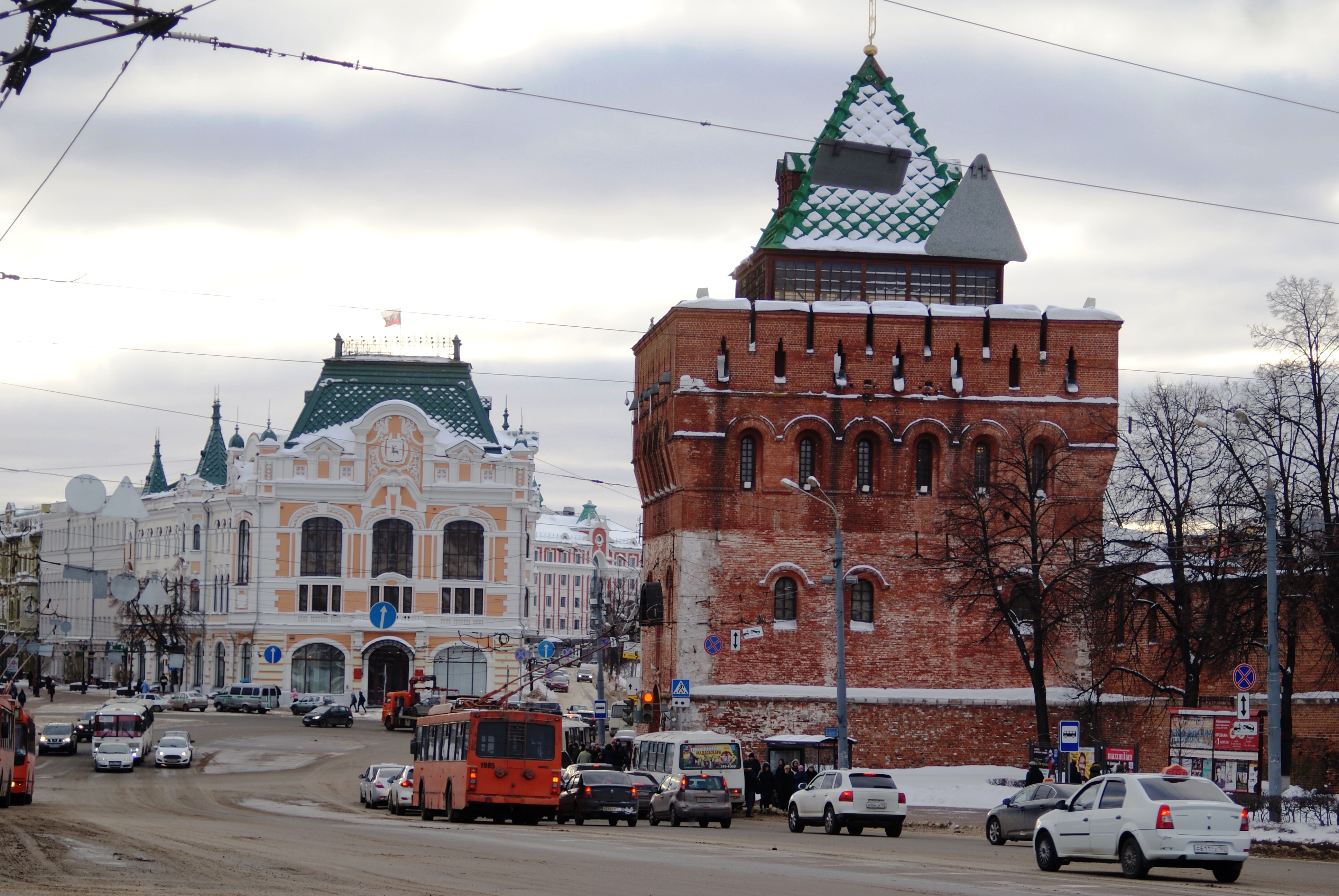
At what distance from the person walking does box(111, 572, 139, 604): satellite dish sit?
56.1 ft

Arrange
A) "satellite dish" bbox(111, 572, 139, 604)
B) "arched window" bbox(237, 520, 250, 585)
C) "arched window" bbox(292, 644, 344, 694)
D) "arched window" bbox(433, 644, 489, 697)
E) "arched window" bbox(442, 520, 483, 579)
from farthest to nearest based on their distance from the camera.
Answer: "arched window" bbox(442, 520, 483, 579), "arched window" bbox(237, 520, 250, 585), "arched window" bbox(433, 644, 489, 697), "arched window" bbox(292, 644, 344, 694), "satellite dish" bbox(111, 572, 139, 604)

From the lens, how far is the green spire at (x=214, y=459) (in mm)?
105000

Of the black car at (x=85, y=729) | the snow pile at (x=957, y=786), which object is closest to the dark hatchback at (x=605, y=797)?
the snow pile at (x=957, y=786)

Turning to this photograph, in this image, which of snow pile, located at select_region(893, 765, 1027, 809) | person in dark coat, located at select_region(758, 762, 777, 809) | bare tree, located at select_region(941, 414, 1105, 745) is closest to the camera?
person in dark coat, located at select_region(758, 762, 777, 809)

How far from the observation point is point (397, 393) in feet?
299

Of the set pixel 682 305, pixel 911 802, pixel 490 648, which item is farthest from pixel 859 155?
pixel 490 648

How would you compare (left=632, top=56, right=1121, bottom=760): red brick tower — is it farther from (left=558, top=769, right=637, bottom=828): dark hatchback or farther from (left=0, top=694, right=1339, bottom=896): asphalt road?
(left=558, top=769, right=637, bottom=828): dark hatchback

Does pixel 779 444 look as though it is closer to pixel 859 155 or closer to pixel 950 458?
pixel 950 458

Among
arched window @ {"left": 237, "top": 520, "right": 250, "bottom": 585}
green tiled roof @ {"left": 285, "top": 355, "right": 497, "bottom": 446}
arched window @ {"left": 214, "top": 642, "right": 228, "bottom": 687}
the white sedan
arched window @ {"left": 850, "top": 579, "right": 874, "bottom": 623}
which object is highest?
green tiled roof @ {"left": 285, "top": 355, "right": 497, "bottom": 446}

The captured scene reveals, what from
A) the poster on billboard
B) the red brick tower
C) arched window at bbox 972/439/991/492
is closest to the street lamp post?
the poster on billboard

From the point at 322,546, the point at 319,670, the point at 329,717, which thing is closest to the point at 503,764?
the point at 329,717

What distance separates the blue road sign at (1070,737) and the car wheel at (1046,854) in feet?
51.8

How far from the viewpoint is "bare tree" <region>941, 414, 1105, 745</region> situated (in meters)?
45.2

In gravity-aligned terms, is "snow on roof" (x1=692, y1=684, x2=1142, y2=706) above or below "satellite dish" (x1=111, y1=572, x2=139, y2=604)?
below
